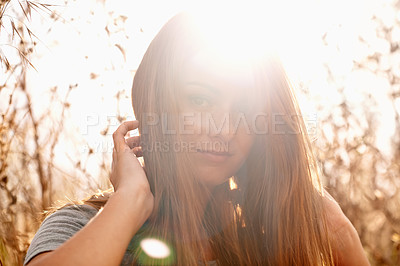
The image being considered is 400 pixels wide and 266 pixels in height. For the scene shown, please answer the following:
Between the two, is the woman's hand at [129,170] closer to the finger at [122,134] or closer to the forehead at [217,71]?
the finger at [122,134]

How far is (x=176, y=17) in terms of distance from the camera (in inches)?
78.2

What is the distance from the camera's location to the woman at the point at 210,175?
1.75 metres

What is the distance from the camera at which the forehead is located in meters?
1.87

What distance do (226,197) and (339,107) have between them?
1.38 metres

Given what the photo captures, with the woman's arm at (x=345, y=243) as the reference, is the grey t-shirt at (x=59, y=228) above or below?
above

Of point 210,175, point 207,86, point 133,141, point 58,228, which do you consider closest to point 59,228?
point 58,228

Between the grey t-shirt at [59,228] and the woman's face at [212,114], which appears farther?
the woman's face at [212,114]

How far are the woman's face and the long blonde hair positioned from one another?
47 millimetres

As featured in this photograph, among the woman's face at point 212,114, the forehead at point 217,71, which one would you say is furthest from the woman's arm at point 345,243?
the forehead at point 217,71

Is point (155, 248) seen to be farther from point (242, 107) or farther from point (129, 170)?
point (242, 107)

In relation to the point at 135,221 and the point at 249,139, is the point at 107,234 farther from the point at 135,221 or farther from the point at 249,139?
the point at 249,139

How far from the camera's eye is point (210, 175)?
1883 millimetres

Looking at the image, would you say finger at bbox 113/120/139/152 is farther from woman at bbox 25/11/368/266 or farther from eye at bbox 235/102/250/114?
eye at bbox 235/102/250/114

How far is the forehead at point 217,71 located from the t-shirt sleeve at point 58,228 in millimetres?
634
